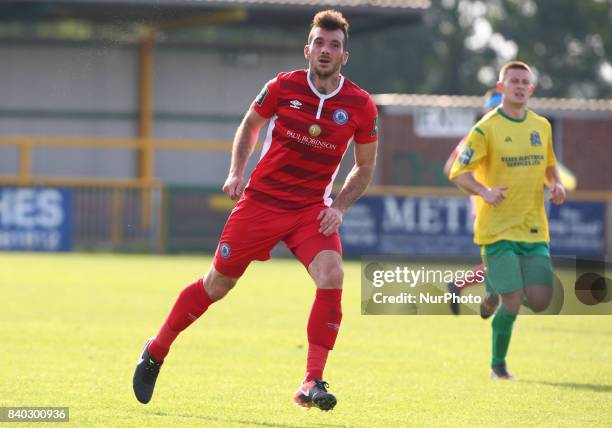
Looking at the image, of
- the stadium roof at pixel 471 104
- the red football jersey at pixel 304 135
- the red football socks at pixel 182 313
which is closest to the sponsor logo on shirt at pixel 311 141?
the red football jersey at pixel 304 135

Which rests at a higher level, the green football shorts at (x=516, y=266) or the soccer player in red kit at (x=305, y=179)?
the soccer player in red kit at (x=305, y=179)

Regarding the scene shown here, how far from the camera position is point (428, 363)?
10516 millimetres

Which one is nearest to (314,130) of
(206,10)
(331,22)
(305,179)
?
(305,179)

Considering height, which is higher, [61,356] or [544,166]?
[544,166]

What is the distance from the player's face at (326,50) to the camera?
7594 millimetres

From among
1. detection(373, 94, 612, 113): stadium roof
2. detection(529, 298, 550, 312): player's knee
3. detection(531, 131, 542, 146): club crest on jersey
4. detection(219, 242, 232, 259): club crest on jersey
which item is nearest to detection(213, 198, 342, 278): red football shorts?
detection(219, 242, 232, 259): club crest on jersey

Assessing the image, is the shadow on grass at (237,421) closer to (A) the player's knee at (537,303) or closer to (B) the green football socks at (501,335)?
(B) the green football socks at (501,335)

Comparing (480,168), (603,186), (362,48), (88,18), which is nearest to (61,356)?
(480,168)

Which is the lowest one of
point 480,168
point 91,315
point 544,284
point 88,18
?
point 91,315

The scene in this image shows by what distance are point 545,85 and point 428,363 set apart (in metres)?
47.1

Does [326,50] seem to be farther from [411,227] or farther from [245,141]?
[411,227]

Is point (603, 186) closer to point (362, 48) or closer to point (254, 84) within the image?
point (254, 84)

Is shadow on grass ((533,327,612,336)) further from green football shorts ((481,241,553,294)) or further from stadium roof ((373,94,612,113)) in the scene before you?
stadium roof ((373,94,612,113))

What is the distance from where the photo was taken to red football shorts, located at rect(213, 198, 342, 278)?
25.5ft
